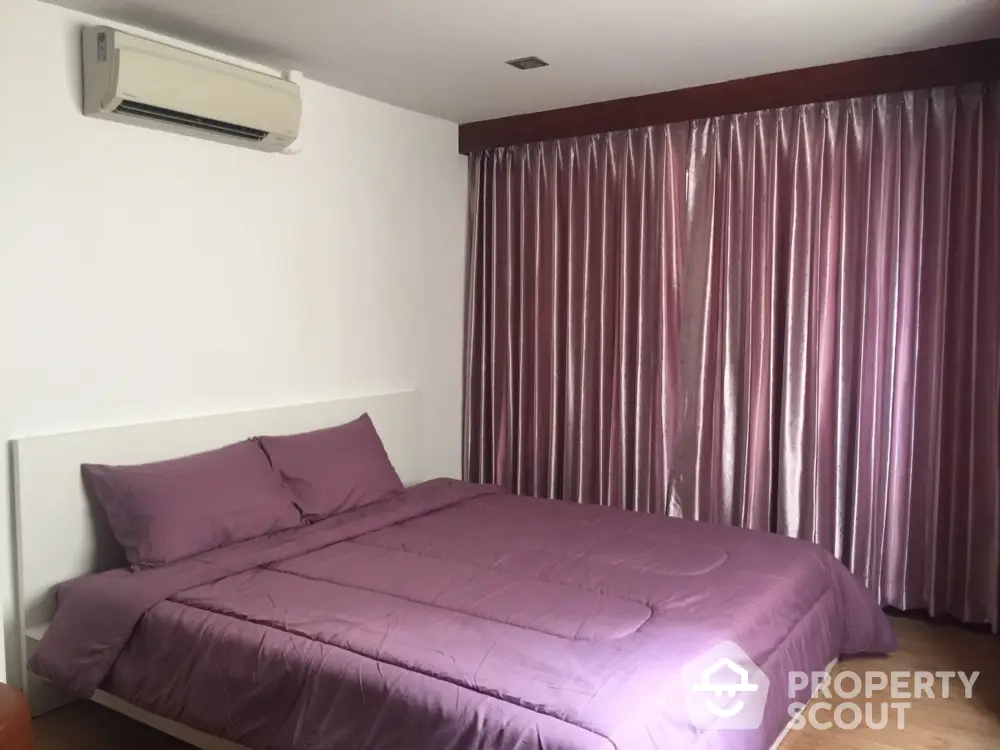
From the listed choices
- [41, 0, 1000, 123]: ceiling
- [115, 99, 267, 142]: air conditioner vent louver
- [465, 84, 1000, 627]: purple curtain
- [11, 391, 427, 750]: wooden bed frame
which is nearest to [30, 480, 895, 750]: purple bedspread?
[11, 391, 427, 750]: wooden bed frame

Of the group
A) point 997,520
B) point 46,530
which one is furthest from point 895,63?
point 46,530

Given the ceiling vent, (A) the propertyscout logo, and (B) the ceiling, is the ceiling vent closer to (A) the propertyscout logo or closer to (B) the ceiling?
(B) the ceiling

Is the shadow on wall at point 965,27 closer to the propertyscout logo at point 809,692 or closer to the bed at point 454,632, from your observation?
the bed at point 454,632

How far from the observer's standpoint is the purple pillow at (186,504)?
2785mm

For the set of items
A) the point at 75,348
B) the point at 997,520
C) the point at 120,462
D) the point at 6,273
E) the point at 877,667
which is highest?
the point at 6,273

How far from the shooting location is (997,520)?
321 cm

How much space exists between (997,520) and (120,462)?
3.18 m

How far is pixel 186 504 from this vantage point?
288cm

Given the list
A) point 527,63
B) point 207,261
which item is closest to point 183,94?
point 207,261

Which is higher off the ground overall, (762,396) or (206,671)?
(762,396)

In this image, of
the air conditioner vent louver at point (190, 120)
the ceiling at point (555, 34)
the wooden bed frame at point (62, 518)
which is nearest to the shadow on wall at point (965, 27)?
the ceiling at point (555, 34)

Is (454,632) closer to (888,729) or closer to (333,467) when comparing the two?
(333,467)

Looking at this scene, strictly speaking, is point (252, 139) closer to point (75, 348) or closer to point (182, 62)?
point (182, 62)

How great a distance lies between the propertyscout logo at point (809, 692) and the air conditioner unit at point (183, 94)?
2397 millimetres
